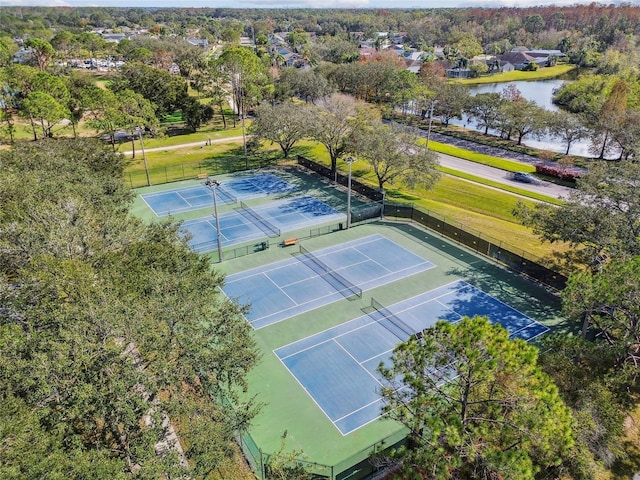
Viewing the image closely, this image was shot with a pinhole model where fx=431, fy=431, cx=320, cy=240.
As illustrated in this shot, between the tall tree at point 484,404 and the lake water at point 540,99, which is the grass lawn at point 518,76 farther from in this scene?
the tall tree at point 484,404

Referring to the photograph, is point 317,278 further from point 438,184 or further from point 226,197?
point 438,184

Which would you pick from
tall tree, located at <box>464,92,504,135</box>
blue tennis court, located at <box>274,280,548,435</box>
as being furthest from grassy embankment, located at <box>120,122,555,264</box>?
tall tree, located at <box>464,92,504,135</box>

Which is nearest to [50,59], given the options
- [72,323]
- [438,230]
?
[438,230]

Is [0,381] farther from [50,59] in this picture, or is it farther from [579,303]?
[50,59]

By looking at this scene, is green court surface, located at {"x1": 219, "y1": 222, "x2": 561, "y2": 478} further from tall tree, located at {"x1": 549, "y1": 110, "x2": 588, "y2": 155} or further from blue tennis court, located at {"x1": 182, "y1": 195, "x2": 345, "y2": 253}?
tall tree, located at {"x1": 549, "y1": 110, "x2": 588, "y2": 155}

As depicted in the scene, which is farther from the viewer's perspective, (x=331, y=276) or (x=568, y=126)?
(x=568, y=126)

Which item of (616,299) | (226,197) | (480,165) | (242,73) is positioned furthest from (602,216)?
(242,73)
